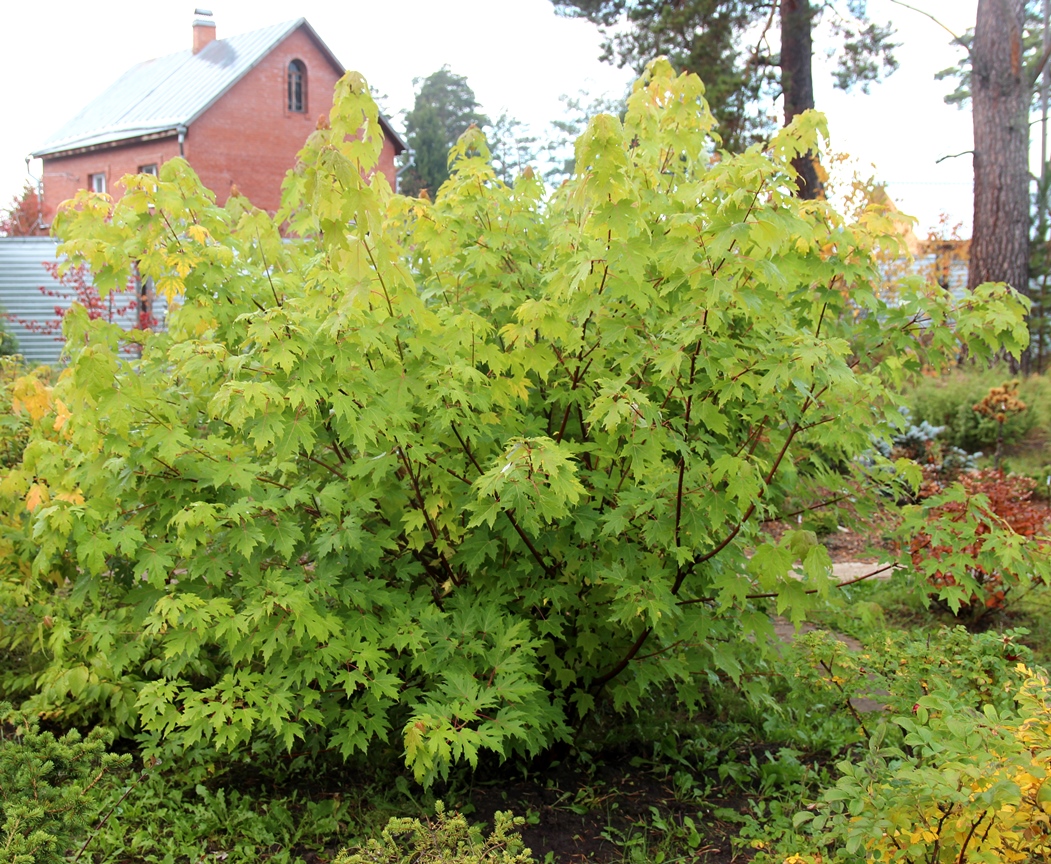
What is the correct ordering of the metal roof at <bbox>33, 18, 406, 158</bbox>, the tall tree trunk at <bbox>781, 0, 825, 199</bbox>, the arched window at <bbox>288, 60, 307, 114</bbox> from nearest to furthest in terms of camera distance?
1. the tall tree trunk at <bbox>781, 0, 825, 199</bbox>
2. the metal roof at <bbox>33, 18, 406, 158</bbox>
3. the arched window at <bbox>288, 60, 307, 114</bbox>

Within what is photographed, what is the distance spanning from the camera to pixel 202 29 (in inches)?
1245

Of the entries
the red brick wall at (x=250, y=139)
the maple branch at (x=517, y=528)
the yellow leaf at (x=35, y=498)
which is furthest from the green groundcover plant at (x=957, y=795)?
the red brick wall at (x=250, y=139)

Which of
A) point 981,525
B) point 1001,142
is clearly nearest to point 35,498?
point 981,525

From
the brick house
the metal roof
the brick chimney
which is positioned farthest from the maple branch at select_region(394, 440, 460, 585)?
the brick chimney

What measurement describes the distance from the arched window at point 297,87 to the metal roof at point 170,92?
0.96 metres

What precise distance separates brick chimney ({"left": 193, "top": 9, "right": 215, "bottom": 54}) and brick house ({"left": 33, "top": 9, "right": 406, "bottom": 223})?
0.03 m

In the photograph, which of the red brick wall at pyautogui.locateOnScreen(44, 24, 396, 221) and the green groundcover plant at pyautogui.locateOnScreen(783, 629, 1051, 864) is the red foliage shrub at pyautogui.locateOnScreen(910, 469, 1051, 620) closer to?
the green groundcover plant at pyautogui.locateOnScreen(783, 629, 1051, 864)

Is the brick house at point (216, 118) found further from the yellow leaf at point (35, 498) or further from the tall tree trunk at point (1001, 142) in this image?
the yellow leaf at point (35, 498)

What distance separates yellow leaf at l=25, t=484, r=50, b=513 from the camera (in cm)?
374

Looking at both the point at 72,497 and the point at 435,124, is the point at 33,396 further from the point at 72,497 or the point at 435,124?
the point at 435,124

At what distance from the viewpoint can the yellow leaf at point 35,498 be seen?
12.3 ft

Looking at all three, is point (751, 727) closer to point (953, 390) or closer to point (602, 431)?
point (602, 431)

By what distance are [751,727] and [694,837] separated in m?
1.08

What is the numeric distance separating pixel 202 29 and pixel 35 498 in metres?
32.6
